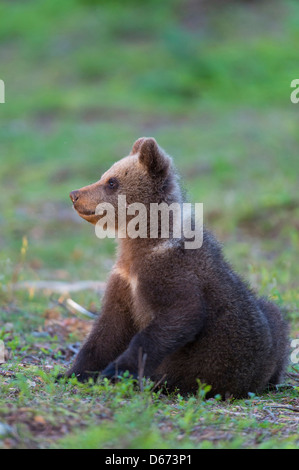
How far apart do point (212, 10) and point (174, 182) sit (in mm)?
20359

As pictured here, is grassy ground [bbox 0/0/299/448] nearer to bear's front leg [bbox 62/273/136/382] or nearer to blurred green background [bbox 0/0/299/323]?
blurred green background [bbox 0/0/299/323]

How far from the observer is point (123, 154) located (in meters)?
15.4

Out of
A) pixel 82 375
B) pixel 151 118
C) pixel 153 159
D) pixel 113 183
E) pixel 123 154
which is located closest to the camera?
pixel 82 375

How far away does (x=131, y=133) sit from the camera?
1695 centimetres

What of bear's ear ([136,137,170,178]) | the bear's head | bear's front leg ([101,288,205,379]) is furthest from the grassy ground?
bear's ear ([136,137,170,178])

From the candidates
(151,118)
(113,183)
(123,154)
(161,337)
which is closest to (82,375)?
(161,337)

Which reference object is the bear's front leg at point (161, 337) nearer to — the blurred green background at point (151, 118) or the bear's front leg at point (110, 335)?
the bear's front leg at point (110, 335)

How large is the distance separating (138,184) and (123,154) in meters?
10.1

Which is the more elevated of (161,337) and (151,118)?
(151,118)

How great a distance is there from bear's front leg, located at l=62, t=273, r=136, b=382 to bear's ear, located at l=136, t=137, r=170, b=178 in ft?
2.45

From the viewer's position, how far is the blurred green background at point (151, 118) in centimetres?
1075

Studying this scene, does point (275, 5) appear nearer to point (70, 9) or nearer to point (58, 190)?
point (70, 9)

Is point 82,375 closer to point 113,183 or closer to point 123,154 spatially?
point 113,183

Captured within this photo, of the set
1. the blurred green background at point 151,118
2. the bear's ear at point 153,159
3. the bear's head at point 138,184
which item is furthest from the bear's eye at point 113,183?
the blurred green background at point 151,118
